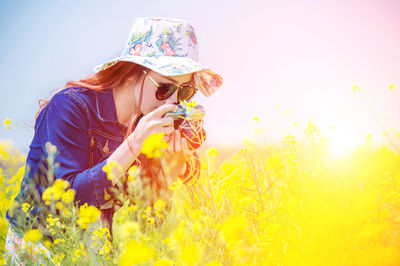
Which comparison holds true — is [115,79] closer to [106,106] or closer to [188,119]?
[106,106]

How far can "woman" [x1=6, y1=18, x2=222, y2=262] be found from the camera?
154cm

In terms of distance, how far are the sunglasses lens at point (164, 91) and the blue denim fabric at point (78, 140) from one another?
32 cm

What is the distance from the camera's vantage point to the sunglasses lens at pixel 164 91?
1.74 metres

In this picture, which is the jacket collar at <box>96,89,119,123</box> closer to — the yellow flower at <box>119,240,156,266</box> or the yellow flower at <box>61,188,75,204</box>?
the yellow flower at <box>61,188,75,204</box>

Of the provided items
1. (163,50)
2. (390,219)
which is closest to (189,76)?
(163,50)

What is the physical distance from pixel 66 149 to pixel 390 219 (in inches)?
62.6

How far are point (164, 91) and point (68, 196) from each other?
716 millimetres

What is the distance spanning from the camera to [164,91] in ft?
5.74

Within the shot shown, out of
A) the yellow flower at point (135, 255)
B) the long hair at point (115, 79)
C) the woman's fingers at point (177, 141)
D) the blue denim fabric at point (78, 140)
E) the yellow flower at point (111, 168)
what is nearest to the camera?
the yellow flower at point (135, 255)

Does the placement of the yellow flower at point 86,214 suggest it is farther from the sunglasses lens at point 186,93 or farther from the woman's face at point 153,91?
the sunglasses lens at point 186,93

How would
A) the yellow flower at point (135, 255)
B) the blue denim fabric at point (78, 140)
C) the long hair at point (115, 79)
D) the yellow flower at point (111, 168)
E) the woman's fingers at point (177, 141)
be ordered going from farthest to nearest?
the long hair at point (115, 79)
the woman's fingers at point (177, 141)
the blue denim fabric at point (78, 140)
the yellow flower at point (111, 168)
the yellow flower at point (135, 255)

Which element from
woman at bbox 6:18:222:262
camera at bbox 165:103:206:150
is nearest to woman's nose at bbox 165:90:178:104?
woman at bbox 6:18:222:262

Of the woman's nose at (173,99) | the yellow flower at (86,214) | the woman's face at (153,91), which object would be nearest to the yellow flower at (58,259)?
the yellow flower at (86,214)

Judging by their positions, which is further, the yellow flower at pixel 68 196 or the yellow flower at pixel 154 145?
the yellow flower at pixel 68 196
